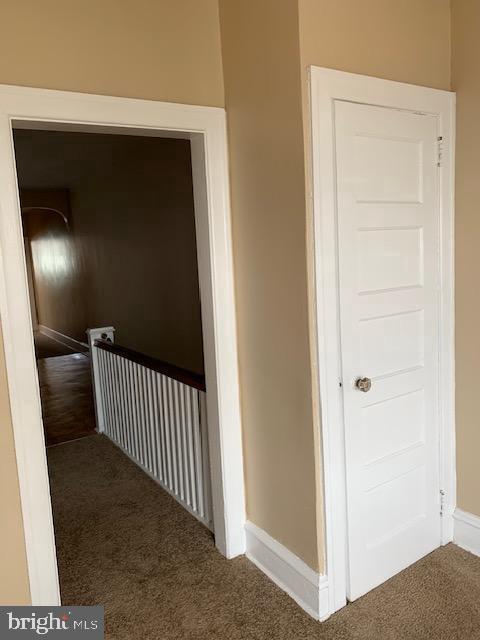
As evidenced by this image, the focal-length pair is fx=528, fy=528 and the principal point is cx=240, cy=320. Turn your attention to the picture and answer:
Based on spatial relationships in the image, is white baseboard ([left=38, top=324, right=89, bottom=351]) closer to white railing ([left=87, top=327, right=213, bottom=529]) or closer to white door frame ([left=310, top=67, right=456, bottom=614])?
white railing ([left=87, top=327, right=213, bottom=529])

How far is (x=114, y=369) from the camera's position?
13.1 feet

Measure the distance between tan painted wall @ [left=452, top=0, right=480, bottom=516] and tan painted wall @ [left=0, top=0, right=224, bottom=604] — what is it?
106cm

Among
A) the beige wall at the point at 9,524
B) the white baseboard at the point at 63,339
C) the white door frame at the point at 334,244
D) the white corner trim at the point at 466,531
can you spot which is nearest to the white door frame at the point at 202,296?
the beige wall at the point at 9,524

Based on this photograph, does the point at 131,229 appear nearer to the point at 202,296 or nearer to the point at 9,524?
the point at 202,296

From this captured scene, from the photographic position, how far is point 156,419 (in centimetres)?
331

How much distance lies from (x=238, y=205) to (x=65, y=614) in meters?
1.78

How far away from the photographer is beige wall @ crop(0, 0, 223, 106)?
1812mm

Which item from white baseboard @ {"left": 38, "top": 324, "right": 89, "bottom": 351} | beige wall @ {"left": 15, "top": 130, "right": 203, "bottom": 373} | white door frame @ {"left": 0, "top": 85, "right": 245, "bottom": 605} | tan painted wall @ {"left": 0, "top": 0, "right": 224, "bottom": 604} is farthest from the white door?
white baseboard @ {"left": 38, "top": 324, "right": 89, "bottom": 351}

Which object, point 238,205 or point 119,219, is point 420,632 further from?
point 119,219

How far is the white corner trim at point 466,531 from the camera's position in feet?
7.97

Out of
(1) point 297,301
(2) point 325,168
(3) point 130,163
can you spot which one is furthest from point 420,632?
(3) point 130,163

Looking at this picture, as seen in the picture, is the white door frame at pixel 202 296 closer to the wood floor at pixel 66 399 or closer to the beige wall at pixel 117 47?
Result: the beige wall at pixel 117 47

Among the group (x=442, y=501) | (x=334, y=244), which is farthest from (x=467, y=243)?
(x=442, y=501)

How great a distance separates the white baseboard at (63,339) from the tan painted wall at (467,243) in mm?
6185
